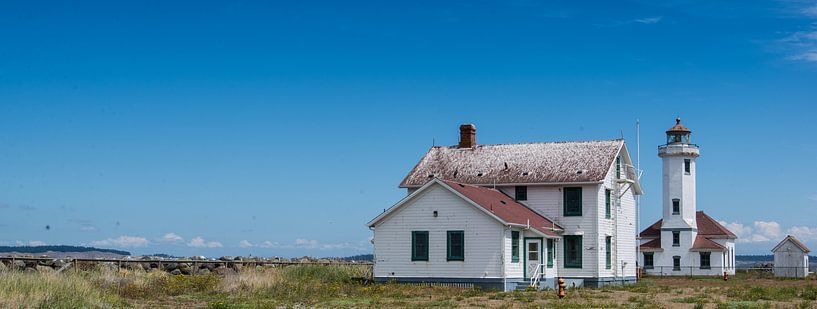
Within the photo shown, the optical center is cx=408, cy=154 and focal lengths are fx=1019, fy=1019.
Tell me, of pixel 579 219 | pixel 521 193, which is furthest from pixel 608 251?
pixel 521 193

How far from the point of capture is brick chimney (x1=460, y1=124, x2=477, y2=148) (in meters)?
47.5

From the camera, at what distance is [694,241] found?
72.9 metres

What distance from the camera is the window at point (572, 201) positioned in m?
43.0

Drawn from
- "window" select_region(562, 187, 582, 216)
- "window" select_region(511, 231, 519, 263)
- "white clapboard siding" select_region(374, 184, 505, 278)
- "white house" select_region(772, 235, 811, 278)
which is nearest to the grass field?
"white clapboard siding" select_region(374, 184, 505, 278)

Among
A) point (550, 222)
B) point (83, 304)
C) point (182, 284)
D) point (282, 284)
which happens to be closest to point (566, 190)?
point (550, 222)

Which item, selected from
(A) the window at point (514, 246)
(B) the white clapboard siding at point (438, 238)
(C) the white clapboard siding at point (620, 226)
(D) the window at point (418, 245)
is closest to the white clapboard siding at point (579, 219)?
(C) the white clapboard siding at point (620, 226)

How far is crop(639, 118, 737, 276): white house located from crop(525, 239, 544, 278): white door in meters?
33.0

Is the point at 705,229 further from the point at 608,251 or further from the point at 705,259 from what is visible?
the point at 608,251

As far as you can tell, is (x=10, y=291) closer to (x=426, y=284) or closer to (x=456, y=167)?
(x=426, y=284)

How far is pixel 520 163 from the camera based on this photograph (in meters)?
44.8

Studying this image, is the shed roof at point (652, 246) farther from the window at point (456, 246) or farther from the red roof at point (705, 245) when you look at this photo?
the window at point (456, 246)

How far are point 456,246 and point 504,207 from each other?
2.81 m

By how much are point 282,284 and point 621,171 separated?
18.4m

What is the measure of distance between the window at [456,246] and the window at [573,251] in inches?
280
